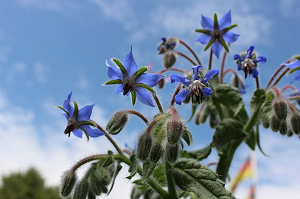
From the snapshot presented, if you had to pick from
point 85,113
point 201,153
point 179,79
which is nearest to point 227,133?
point 201,153

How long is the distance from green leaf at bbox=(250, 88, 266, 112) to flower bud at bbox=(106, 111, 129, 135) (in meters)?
0.86

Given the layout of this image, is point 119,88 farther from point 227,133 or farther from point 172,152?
point 227,133

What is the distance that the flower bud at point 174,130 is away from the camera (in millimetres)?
1523

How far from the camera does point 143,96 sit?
171 cm

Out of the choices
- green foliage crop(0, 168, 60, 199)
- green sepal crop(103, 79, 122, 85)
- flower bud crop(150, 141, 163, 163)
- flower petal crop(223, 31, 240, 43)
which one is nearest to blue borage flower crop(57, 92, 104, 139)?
green sepal crop(103, 79, 122, 85)

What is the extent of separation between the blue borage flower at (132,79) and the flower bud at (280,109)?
2.50 feet

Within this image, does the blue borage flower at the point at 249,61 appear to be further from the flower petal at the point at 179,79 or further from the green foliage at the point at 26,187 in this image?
the green foliage at the point at 26,187

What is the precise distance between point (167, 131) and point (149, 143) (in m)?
0.11

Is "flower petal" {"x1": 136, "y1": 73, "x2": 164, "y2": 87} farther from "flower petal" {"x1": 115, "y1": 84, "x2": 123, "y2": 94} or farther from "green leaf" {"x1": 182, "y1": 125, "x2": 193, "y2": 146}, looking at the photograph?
"green leaf" {"x1": 182, "y1": 125, "x2": 193, "y2": 146}

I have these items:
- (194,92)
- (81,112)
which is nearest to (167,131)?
(194,92)

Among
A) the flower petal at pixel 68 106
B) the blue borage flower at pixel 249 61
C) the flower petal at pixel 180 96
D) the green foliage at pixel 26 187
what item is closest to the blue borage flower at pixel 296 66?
the blue borage flower at pixel 249 61

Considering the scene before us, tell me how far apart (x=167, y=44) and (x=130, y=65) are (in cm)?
95

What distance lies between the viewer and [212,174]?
1.64 meters

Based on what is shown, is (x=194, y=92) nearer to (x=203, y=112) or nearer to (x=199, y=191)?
(x=199, y=191)
